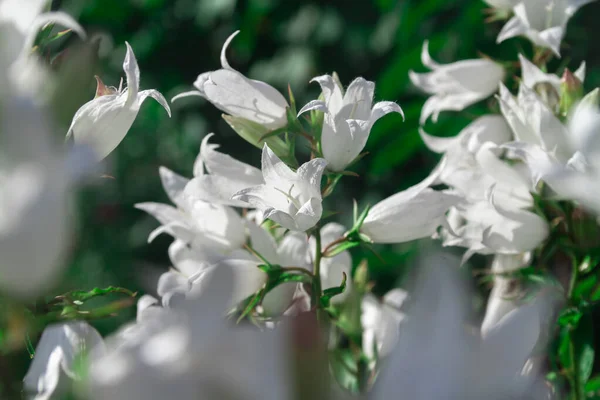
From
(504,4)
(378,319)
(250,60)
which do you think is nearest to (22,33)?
(378,319)

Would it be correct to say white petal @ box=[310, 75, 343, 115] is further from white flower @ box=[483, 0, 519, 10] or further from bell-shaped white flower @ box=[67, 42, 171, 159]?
white flower @ box=[483, 0, 519, 10]

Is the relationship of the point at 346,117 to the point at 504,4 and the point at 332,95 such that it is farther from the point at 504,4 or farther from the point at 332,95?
the point at 504,4

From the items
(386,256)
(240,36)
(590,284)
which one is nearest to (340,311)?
(590,284)

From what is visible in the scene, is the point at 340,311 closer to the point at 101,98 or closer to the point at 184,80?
the point at 101,98

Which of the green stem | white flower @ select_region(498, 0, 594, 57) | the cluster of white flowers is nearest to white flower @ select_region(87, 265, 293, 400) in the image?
the cluster of white flowers

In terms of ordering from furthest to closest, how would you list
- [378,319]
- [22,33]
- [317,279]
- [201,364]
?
[378,319] < [317,279] < [22,33] < [201,364]

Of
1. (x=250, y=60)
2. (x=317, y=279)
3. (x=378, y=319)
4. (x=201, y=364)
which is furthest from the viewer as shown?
(x=250, y=60)

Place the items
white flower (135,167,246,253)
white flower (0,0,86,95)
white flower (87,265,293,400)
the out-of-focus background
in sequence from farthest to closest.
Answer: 1. the out-of-focus background
2. white flower (135,167,246,253)
3. white flower (0,0,86,95)
4. white flower (87,265,293,400)
